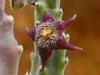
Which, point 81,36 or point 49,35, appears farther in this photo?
point 81,36

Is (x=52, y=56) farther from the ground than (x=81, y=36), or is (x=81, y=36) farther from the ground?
(x=81, y=36)

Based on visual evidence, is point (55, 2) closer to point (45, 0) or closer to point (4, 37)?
point (45, 0)

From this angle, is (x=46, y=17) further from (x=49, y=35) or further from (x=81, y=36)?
(x=81, y=36)

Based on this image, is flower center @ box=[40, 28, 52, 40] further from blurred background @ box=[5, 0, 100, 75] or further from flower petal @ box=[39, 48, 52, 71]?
blurred background @ box=[5, 0, 100, 75]

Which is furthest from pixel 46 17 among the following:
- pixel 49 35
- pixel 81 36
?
pixel 81 36

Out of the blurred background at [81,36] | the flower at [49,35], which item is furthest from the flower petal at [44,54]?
the blurred background at [81,36]
